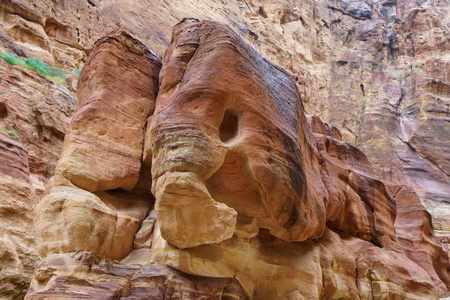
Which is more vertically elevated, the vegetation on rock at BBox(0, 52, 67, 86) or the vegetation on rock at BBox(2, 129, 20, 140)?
the vegetation on rock at BBox(0, 52, 67, 86)

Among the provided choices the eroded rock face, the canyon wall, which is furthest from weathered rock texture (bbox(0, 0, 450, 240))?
the eroded rock face

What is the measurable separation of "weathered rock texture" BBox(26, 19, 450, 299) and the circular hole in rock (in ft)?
0.05

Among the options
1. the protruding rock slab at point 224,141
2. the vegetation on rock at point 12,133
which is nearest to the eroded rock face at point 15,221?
the vegetation on rock at point 12,133

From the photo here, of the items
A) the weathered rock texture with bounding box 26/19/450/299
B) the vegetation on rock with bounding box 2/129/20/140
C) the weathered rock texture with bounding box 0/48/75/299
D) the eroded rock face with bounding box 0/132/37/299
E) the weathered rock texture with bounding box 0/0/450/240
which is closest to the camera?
the weathered rock texture with bounding box 26/19/450/299

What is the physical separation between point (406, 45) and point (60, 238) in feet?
102

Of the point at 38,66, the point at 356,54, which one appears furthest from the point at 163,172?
the point at 356,54

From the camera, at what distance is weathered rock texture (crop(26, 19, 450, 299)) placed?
188 inches

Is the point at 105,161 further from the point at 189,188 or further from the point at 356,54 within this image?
the point at 356,54

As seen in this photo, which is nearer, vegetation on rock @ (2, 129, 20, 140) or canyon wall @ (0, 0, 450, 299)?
canyon wall @ (0, 0, 450, 299)

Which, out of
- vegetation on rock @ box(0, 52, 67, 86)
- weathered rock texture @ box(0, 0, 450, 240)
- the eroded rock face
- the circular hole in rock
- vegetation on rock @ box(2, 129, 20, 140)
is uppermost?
weathered rock texture @ box(0, 0, 450, 240)

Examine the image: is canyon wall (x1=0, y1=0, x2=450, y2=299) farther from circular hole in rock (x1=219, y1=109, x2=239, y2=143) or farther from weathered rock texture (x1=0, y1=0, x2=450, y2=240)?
weathered rock texture (x1=0, y1=0, x2=450, y2=240)

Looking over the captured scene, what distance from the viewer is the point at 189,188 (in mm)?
4688

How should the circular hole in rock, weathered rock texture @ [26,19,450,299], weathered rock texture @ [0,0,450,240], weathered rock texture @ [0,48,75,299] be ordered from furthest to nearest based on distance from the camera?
weathered rock texture @ [0,0,450,240] → weathered rock texture @ [0,48,75,299] → the circular hole in rock → weathered rock texture @ [26,19,450,299]

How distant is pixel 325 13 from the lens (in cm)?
3038
